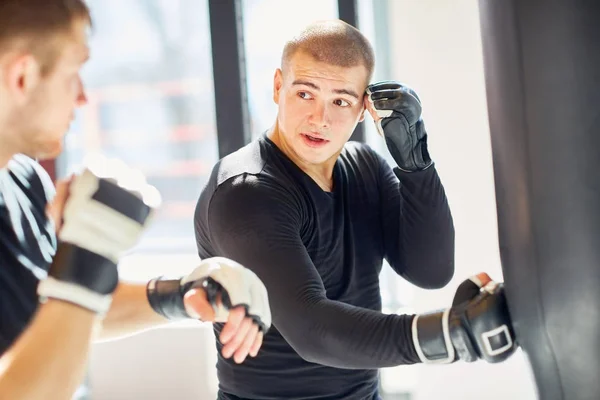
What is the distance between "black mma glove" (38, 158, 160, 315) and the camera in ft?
3.26

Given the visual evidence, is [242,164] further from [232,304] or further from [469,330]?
[469,330]

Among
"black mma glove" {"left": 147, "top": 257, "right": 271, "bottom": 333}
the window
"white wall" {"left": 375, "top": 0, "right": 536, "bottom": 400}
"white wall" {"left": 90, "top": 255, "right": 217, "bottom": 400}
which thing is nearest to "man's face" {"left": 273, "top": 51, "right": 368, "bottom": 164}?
"black mma glove" {"left": 147, "top": 257, "right": 271, "bottom": 333}

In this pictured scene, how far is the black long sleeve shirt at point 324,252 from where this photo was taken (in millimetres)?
1317

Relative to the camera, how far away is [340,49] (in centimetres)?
165

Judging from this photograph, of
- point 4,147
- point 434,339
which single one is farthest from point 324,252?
point 4,147

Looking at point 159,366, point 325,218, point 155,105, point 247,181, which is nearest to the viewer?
point 247,181

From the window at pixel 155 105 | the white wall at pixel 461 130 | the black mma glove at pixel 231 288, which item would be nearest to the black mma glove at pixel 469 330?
the black mma glove at pixel 231 288

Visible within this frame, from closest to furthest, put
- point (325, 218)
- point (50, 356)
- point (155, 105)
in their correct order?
point (50, 356) → point (325, 218) → point (155, 105)

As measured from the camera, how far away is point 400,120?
5.03 feet

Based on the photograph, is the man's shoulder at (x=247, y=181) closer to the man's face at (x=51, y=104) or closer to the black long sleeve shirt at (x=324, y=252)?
the black long sleeve shirt at (x=324, y=252)

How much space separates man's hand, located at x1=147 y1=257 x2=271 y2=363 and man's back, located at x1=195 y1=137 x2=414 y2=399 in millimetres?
312

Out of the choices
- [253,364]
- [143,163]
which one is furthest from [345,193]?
[143,163]

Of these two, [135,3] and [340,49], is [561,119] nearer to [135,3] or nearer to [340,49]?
[340,49]

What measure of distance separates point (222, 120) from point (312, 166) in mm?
998
